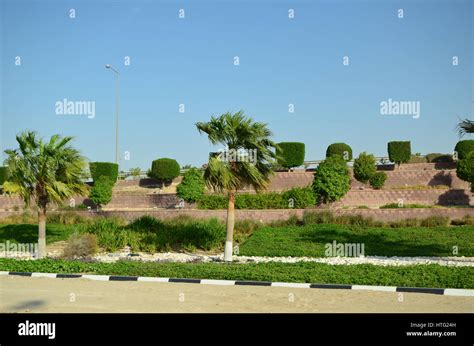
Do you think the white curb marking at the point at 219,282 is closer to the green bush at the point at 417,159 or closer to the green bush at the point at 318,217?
the green bush at the point at 318,217

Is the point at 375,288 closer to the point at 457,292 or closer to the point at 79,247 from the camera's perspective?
the point at 457,292

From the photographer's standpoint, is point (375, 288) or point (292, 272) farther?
point (292, 272)

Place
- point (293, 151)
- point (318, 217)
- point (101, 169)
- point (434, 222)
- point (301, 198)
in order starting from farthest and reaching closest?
point (101, 169) < point (293, 151) < point (301, 198) < point (318, 217) < point (434, 222)

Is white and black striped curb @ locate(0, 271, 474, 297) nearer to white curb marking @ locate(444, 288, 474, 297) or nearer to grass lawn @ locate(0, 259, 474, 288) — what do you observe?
white curb marking @ locate(444, 288, 474, 297)

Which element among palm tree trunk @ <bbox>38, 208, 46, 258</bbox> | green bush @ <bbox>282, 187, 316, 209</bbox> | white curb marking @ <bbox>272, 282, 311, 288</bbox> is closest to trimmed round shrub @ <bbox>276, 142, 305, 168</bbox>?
green bush @ <bbox>282, 187, 316, 209</bbox>

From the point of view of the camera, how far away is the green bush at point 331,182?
36781 millimetres

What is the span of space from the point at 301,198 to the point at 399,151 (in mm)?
15029

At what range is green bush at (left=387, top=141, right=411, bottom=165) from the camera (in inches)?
1863

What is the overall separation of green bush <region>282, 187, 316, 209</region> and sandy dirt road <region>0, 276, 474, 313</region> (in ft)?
71.1

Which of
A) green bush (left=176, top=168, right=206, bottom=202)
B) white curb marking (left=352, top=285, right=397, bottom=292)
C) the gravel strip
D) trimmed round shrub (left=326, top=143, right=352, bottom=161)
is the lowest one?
the gravel strip

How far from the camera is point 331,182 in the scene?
121ft

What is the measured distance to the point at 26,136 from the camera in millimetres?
22859

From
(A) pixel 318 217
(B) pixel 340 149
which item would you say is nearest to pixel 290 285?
(A) pixel 318 217

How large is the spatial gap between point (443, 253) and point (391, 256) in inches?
83.7
